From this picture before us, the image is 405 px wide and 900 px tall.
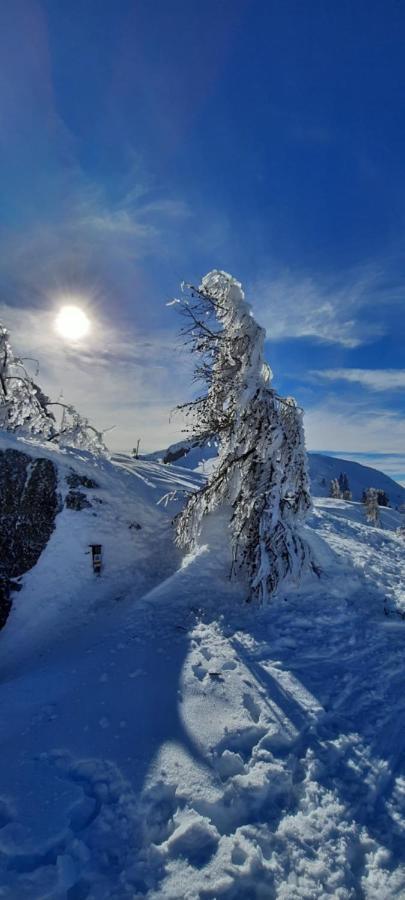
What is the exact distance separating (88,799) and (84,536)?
23.3 ft

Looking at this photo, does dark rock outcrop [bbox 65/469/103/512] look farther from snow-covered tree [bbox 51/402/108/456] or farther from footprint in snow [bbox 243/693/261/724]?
footprint in snow [bbox 243/693/261/724]

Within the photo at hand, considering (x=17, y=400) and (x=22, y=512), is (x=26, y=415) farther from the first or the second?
(x=22, y=512)

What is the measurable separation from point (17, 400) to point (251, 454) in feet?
34.7

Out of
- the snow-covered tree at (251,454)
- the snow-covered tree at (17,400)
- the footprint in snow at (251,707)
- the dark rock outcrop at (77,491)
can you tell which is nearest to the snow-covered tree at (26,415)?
the snow-covered tree at (17,400)

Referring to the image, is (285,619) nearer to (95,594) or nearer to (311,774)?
(311,774)

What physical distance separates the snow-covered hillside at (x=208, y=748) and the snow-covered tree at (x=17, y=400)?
8411mm

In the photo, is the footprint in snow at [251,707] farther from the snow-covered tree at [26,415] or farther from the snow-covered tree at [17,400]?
the snow-covered tree at [17,400]

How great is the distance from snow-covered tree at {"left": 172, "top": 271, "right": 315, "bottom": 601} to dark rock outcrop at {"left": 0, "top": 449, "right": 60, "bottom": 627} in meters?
3.81

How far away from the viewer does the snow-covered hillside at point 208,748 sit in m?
2.85

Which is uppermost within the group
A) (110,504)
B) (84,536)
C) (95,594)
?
(110,504)

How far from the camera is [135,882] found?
2.75 meters

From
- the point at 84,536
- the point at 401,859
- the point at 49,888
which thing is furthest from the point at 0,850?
the point at 84,536

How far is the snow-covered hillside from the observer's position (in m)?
2.85

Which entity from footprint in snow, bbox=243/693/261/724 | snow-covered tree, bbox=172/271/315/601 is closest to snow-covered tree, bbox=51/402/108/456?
snow-covered tree, bbox=172/271/315/601
